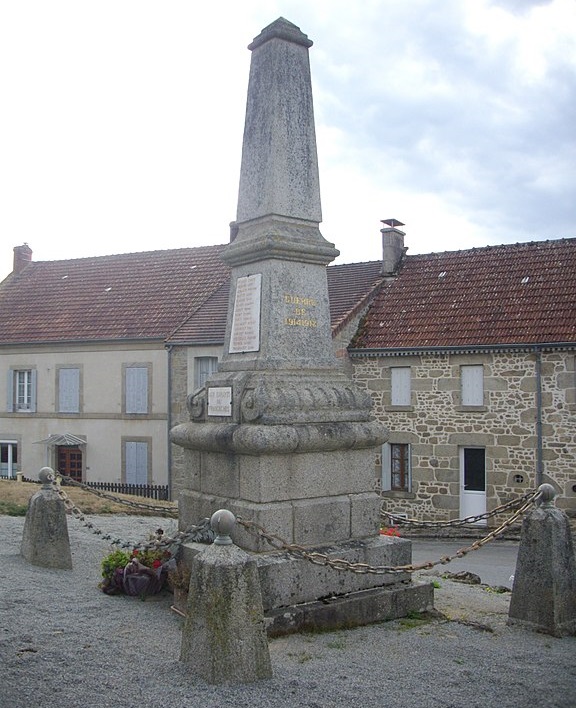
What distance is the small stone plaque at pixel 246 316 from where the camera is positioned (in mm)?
6574

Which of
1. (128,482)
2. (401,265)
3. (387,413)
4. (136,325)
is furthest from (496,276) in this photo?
(128,482)

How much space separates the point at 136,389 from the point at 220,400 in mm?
17451

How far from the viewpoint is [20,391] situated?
25.5 meters

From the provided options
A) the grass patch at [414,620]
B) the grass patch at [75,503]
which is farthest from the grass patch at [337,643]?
the grass patch at [75,503]

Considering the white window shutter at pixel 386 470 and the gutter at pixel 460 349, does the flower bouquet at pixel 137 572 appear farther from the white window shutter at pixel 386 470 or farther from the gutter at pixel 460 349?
the white window shutter at pixel 386 470

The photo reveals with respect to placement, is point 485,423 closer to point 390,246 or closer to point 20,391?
point 390,246

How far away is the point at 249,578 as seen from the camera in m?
4.68

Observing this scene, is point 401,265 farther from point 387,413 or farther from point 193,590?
point 193,590

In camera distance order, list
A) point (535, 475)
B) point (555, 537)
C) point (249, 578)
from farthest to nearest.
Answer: point (535, 475), point (555, 537), point (249, 578)

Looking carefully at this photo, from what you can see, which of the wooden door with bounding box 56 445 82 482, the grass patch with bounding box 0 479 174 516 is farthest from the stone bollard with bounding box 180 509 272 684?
the wooden door with bounding box 56 445 82 482

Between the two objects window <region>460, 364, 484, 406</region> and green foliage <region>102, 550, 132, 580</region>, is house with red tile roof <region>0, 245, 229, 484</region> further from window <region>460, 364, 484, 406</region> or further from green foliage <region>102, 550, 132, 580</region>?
green foliage <region>102, 550, 132, 580</region>

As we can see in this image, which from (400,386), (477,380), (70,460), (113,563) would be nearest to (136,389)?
(70,460)

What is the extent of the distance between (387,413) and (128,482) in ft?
27.5

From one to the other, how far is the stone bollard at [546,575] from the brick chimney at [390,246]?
58.4 feet
